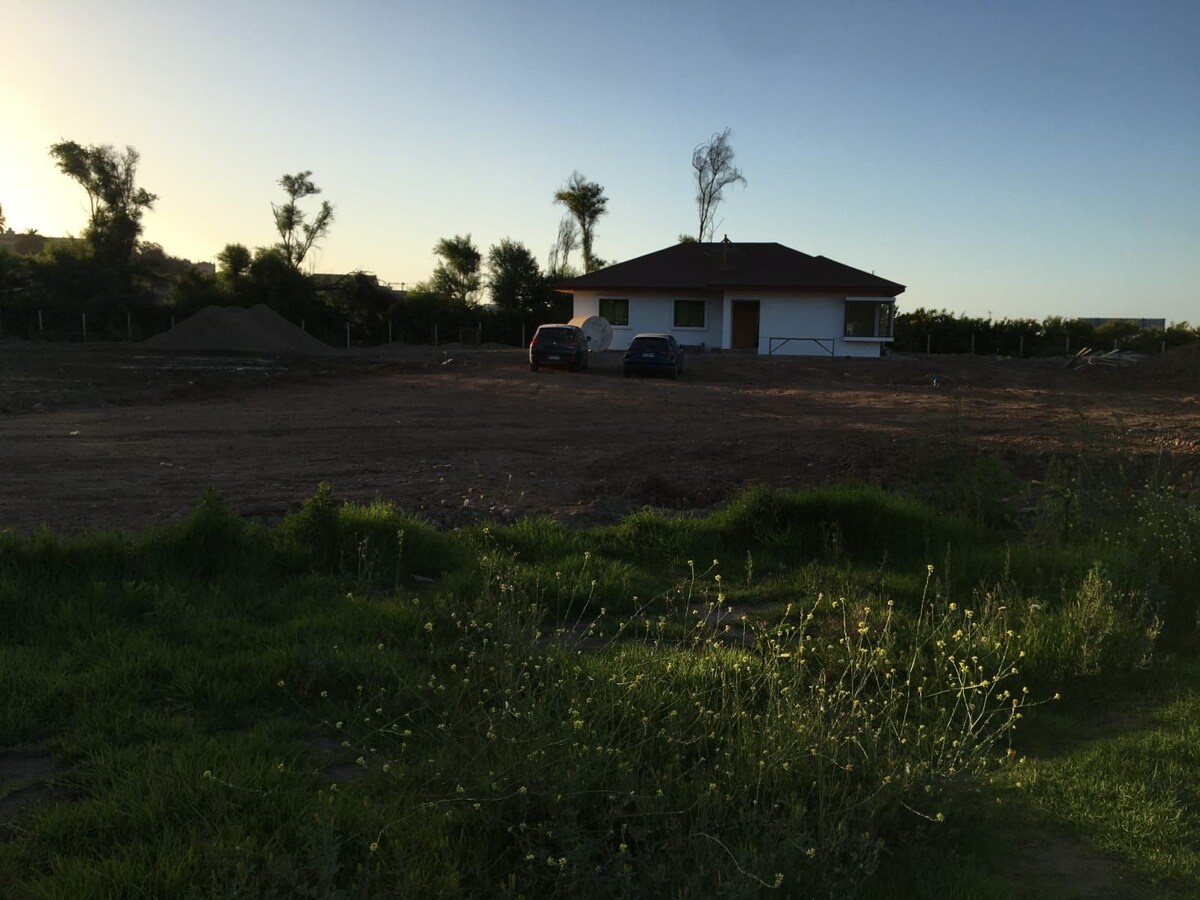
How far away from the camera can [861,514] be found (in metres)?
8.21

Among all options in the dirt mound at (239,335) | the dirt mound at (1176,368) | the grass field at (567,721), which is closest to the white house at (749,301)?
the dirt mound at (1176,368)

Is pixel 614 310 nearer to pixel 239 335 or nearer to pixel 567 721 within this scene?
pixel 239 335

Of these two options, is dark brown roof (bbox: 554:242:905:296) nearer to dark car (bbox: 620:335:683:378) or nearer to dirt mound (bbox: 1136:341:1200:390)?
dirt mound (bbox: 1136:341:1200:390)

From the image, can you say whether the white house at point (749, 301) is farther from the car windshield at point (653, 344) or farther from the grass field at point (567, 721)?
the grass field at point (567, 721)

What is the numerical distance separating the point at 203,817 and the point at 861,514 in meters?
6.03

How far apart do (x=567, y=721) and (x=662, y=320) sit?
40.6 meters

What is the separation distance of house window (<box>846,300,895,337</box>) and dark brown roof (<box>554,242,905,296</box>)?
0.76 metres

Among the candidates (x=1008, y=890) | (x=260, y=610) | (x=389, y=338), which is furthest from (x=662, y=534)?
(x=389, y=338)

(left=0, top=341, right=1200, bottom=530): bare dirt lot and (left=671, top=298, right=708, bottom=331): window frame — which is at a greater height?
(left=671, top=298, right=708, bottom=331): window frame

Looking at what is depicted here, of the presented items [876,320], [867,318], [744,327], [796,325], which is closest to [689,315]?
[744,327]

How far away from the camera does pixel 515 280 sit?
60094 millimetres

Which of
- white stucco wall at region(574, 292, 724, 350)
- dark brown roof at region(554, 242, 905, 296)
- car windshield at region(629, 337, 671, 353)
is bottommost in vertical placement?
car windshield at region(629, 337, 671, 353)

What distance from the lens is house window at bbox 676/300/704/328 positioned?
143 ft

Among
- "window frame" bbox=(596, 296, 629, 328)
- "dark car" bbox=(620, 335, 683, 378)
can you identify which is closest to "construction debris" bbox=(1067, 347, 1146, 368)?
"dark car" bbox=(620, 335, 683, 378)
